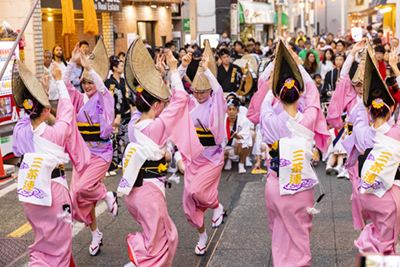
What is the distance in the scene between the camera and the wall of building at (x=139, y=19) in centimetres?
2016

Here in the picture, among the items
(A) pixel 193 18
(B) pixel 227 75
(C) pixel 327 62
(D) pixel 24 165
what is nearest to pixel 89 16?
(D) pixel 24 165

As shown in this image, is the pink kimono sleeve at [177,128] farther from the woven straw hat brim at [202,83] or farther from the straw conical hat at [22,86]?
the woven straw hat brim at [202,83]

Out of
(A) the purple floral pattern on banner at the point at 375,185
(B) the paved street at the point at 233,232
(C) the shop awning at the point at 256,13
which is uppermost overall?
(C) the shop awning at the point at 256,13

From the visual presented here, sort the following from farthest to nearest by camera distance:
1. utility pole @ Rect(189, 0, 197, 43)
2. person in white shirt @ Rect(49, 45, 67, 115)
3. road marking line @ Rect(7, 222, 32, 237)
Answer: utility pole @ Rect(189, 0, 197, 43) → person in white shirt @ Rect(49, 45, 67, 115) → road marking line @ Rect(7, 222, 32, 237)

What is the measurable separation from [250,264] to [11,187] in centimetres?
465

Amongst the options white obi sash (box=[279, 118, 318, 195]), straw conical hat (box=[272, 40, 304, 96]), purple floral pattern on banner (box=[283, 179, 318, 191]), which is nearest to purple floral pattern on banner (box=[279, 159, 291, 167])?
white obi sash (box=[279, 118, 318, 195])

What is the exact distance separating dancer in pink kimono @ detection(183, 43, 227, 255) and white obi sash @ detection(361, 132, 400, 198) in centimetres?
187

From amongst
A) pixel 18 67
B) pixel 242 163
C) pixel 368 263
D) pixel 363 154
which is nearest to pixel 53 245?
pixel 18 67

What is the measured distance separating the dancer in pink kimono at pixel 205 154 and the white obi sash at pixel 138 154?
1132 mm

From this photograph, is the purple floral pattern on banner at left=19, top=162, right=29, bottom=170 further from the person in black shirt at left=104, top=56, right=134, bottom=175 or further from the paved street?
the person in black shirt at left=104, top=56, right=134, bottom=175

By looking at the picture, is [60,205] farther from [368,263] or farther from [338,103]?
[338,103]

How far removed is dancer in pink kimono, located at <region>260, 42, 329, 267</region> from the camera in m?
4.18

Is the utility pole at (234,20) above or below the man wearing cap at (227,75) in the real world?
above

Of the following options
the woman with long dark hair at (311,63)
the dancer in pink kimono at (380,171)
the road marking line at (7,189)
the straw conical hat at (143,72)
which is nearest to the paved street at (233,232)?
the road marking line at (7,189)
